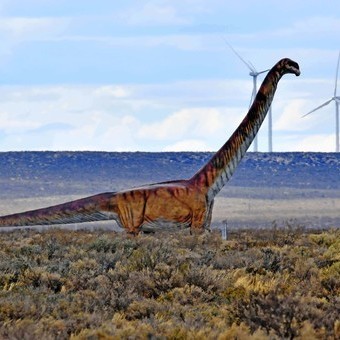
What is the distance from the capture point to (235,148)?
81.8 feet

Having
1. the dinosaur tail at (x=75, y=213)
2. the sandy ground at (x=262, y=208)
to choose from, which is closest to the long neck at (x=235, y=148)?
the dinosaur tail at (x=75, y=213)

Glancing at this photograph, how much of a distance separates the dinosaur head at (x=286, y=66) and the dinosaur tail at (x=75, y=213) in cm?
387

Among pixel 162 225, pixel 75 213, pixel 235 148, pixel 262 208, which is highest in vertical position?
pixel 235 148

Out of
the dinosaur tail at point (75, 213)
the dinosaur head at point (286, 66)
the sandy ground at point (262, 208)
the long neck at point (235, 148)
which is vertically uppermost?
the dinosaur head at point (286, 66)

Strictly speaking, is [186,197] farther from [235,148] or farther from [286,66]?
[286,66]

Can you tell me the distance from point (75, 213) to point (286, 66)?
482 centimetres

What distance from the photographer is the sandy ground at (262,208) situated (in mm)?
71312

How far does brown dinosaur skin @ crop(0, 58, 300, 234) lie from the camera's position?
24.2 m

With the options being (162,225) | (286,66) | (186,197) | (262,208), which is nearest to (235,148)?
(186,197)

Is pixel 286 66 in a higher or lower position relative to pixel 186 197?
higher

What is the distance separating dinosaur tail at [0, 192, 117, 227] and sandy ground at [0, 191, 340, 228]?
41.3 meters

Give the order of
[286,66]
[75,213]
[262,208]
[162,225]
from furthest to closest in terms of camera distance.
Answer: [262,208] < [75,213] < [286,66] < [162,225]

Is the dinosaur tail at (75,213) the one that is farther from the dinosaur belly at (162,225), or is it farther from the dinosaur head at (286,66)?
the dinosaur head at (286,66)

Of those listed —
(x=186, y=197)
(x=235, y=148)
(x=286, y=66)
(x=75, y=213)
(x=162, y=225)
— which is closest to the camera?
(x=186, y=197)
